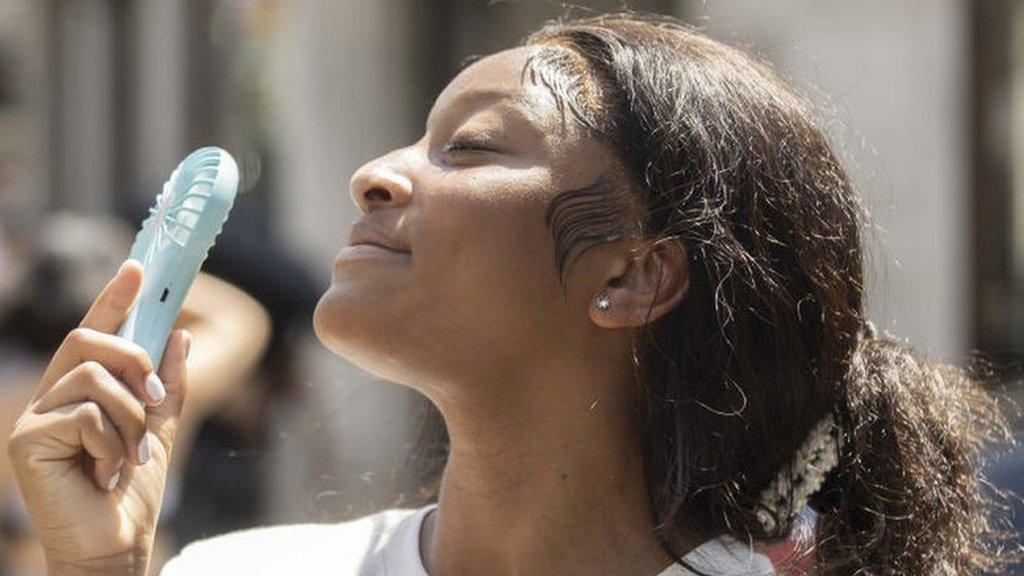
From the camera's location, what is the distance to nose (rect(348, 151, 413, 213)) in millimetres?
2305

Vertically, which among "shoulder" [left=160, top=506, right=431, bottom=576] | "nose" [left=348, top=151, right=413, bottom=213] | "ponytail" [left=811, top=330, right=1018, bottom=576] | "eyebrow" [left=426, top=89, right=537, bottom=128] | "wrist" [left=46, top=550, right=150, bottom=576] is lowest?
"shoulder" [left=160, top=506, right=431, bottom=576]

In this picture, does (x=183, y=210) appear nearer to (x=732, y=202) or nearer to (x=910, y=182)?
(x=732, y=202)

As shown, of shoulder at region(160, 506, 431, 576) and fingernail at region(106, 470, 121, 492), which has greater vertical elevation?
fingernail at region(106, 470, 121, 492)

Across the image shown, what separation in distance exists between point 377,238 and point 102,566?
48 centimetres

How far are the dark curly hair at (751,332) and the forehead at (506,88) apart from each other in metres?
0.02

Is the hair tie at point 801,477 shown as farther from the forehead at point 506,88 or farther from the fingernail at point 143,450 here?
the fingernail at point 143,450

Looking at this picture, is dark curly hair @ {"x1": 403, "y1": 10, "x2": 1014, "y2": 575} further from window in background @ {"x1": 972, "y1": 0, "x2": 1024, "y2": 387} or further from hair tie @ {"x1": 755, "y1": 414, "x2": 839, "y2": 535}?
window in background @ {"x1": 972, "y1": 0, "x2": 1024, "y2": 387}

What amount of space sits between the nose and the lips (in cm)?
3

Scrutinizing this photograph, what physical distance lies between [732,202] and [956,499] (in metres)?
0.46

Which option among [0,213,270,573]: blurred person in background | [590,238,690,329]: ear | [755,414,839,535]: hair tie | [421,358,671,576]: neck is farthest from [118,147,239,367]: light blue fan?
[0,213,270,573]: blurred person in background

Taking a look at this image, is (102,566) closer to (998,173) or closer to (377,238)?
(377,238)

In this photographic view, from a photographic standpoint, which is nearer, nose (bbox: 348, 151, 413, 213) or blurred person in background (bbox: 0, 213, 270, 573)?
nose (bbox: 348, 151, 413, 213)

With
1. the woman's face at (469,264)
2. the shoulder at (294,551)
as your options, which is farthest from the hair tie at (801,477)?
the shoulder at (294,551)

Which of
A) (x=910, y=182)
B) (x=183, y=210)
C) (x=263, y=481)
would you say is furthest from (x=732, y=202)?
(x=910, y=182)
